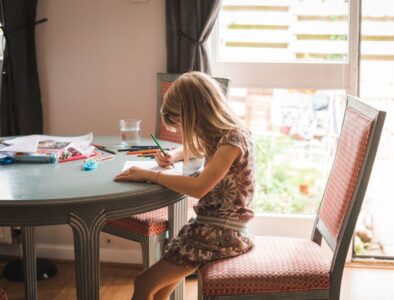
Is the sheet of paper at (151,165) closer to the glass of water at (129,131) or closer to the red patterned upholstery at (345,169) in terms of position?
A: the glass of water at (129,131)

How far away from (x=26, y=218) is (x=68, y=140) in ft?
2.49

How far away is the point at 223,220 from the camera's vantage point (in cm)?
196

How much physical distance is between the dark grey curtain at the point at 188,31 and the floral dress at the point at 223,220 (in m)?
1.08

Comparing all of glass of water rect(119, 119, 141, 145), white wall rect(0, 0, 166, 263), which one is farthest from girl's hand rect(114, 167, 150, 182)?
white wall rect(0, 0, 166, 263)

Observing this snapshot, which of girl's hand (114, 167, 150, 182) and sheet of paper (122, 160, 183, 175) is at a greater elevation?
girl's hand (114, 167, 150, 182)

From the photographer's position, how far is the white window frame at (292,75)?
3023 mm

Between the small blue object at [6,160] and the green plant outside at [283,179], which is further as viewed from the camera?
the green plant outside at [283,179]

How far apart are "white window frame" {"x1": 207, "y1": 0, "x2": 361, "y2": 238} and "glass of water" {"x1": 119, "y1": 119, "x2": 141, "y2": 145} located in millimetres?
718

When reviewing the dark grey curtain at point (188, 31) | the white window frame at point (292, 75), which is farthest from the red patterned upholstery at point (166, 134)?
the white window frame at point (292, 75)

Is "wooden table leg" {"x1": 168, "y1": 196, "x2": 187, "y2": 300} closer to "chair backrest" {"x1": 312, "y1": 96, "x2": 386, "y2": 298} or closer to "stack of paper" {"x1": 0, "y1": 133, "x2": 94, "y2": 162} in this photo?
"stack of paper" {"x1": 0, "y1": 133, "x2": 94, "y2": 162}

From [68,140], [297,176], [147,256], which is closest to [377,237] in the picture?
[297,176]

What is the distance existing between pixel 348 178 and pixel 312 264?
0.29 meters

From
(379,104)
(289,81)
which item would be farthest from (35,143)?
(379,104)

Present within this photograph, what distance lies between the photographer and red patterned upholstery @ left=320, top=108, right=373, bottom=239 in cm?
188
